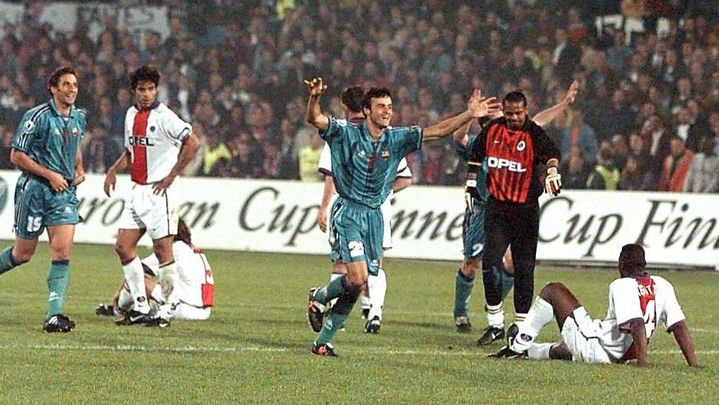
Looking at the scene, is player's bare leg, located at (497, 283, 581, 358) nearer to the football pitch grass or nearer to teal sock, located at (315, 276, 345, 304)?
the football pitch grass

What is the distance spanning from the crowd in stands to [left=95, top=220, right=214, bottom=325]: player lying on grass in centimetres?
925

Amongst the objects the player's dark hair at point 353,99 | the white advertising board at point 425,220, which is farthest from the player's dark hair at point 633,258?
the white advertising board at point 425,220

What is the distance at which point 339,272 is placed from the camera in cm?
1293

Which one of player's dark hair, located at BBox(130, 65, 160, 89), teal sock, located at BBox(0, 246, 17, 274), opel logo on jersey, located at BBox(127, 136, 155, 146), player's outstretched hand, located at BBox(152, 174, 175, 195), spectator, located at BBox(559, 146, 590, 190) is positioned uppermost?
player's dark hair, located at BBox(130, 65, 160, 89)

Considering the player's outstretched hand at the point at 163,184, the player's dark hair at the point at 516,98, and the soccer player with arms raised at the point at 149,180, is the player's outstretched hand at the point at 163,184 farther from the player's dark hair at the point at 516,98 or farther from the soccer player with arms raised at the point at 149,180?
the player's dark hair at the point at 516,98

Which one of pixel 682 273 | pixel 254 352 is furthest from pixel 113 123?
pixel 254 352

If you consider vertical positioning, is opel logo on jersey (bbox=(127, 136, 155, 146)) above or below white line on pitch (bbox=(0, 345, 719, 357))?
above

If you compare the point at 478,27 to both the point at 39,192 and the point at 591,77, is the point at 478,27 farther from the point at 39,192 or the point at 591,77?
the point at 39,192

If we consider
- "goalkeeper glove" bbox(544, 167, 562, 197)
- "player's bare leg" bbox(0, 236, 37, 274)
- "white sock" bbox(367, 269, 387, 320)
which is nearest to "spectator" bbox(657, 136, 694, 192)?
"white sock" bbox(367, 269, 387, 320)

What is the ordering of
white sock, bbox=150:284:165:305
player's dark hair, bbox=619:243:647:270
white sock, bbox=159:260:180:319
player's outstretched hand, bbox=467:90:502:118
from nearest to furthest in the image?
player's dark hair, bbox=619:243:647:270
player's outstretched hand, bbox=467:90:502:118
white sock, bbox=159:260:180:319
white sock, bbox=150:284:165:305

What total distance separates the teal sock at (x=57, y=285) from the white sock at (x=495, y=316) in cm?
318

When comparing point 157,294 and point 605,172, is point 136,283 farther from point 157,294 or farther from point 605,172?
point 605,172

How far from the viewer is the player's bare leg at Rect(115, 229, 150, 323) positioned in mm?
12664

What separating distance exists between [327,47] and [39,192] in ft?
46.8
